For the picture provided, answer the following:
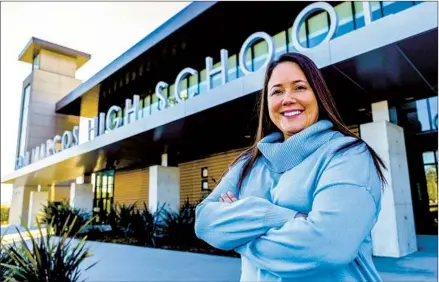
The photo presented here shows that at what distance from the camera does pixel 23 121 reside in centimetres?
2825

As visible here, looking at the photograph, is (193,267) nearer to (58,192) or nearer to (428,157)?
(428,157)

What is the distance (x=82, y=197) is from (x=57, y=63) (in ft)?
49.3

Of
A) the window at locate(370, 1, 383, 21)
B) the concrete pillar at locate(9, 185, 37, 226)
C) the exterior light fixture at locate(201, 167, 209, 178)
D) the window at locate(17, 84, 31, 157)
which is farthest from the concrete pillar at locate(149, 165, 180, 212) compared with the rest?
the concrete pillar at locate(9, 185, 37, 226)

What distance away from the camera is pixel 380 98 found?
7555 mm

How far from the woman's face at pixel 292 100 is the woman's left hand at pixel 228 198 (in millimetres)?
342

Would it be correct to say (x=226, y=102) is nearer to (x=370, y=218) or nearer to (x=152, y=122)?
(x=152, y=122)

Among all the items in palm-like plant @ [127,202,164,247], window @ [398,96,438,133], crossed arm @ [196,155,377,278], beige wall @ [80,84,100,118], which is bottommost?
palm-like plant @ [127,202,164,247]

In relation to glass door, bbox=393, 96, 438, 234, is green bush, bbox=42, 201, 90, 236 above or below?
below

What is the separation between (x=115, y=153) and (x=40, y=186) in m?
19.2

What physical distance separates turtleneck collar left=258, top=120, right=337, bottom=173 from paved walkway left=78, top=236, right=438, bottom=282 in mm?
4775

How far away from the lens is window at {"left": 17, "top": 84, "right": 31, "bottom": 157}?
2740 centimetres

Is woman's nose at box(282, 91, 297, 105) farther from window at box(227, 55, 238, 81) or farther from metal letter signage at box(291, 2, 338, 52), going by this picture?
window at box(227, 55, 238, 81)

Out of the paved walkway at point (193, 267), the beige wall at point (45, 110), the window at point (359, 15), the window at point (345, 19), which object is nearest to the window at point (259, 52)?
the window at point (345, 19)

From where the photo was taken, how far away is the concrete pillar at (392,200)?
6617mm
